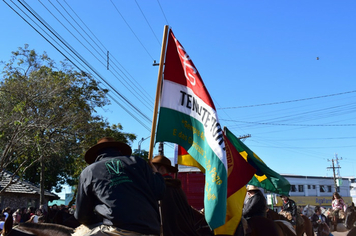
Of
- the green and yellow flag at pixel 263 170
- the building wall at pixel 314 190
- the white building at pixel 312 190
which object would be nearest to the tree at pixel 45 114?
the green and yellow flag at pixel 263 170

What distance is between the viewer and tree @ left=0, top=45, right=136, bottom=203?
18016 mm

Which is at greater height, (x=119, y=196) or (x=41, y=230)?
(x=119, y=196)

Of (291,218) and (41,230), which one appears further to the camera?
(291,218)

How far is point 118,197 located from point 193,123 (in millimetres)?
2972

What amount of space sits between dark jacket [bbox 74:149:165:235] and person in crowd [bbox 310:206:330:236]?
46.4 feet

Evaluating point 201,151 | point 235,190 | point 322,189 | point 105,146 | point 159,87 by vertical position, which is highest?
point 322,189

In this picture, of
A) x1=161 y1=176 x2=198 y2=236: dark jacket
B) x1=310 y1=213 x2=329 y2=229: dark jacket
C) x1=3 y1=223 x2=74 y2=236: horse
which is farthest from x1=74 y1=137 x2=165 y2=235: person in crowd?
x1=310 y1=213 x2=329 y2=229: dark jacket

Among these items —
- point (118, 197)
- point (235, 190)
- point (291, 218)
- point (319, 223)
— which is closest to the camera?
point (118, 197)

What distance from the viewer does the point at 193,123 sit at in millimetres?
6320

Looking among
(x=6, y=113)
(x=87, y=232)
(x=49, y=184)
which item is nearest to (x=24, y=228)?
(x=87, y=232)

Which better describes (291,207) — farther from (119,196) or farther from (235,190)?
(119,196)

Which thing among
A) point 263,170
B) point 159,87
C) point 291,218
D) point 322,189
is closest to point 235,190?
point 159,87

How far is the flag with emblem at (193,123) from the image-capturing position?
544 cm

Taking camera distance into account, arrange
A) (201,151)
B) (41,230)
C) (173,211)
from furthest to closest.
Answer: (201,151)
(173,211)
(41,230)
